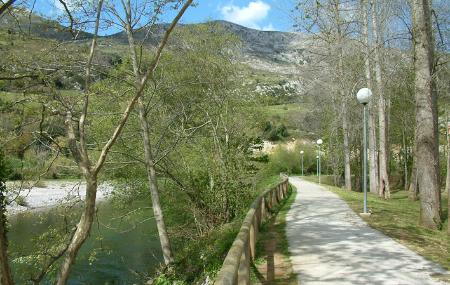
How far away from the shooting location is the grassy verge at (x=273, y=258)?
743cm

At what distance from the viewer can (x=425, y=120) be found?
12828 millimetres

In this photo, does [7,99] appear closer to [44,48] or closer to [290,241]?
[44,48]

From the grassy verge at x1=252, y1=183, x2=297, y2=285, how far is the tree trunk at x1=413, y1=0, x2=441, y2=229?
3.95 m

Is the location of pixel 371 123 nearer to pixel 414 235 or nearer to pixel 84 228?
pixel 414 235

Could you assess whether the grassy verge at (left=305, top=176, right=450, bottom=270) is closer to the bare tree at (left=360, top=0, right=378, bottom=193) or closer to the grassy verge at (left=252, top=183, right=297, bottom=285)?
the grassy verge at (left=252, top=183, right=297, bottom=285)

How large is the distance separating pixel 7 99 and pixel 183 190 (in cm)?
1043

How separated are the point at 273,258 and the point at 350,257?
4.50 feet

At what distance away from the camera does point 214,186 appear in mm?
18266

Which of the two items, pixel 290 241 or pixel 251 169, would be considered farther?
pixel 251 169

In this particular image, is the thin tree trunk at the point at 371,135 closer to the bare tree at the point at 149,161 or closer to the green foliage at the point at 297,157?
the bare tree at the point at 149,161

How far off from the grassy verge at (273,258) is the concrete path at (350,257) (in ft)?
0.52

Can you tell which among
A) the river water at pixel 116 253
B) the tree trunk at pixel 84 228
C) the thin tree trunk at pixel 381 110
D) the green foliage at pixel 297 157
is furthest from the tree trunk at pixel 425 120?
the green foliage at pixel 297 157

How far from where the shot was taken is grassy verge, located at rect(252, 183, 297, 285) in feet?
24.4

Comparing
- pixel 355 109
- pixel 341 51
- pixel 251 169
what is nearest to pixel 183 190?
pixel 251 169
